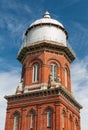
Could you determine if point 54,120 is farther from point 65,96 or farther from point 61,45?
point 61,45

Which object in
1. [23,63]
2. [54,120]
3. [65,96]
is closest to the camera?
[54,120]

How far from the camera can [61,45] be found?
136 ft

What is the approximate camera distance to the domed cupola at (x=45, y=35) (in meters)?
41.7

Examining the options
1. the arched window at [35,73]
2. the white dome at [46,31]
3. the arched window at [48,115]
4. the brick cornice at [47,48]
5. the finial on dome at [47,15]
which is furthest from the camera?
the finial on dome at [47,15]

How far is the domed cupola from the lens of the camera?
41688mm

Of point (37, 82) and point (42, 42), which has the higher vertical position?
point (42, 42)

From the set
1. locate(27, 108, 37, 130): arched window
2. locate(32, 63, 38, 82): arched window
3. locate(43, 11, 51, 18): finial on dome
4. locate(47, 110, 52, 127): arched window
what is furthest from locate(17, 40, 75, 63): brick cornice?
locate(47, 110, 52, 127): arched window

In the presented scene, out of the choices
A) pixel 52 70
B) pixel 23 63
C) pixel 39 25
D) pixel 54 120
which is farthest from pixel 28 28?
pixel 54 120

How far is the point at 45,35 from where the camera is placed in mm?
42469

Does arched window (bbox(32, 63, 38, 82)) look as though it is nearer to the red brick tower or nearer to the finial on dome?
the red brick tower

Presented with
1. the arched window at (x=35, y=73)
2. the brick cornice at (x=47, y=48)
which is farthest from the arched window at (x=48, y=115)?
the brick cornice at (x=47, y=48)

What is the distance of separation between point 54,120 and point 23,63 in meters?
10.9

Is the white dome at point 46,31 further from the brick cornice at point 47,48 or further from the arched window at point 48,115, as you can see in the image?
the arched window at point 48,115

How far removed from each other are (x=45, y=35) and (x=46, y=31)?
0.67m
